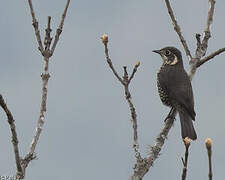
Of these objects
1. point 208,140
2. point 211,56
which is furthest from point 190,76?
point 208,140

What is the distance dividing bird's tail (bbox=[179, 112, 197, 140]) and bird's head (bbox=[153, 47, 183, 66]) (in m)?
1.25

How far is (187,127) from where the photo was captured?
7.41 meters

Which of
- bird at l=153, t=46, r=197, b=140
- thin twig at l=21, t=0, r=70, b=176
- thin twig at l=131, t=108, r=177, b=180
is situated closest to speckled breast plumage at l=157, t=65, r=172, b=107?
bird at l=153, t=46, r=197, b=140

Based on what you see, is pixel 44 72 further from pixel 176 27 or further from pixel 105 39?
pixel 176 27

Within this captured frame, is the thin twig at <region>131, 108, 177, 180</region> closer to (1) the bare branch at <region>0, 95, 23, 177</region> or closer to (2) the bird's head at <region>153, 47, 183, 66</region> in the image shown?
(1) the bare branch at <region>0, 95, 23, 177</region>

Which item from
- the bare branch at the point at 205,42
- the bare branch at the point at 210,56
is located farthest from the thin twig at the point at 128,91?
the bare branch at the point at 205,42

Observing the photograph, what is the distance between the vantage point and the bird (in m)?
7.52

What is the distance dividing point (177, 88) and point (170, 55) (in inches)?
41.4

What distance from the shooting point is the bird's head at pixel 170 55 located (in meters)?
8.72

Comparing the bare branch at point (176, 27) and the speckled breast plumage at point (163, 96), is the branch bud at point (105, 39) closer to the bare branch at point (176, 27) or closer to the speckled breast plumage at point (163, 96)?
the bare branch at point (176, 27)

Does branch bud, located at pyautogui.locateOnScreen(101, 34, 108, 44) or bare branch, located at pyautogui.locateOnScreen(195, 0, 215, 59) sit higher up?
bare branch, located at pyautogui.locateOnScreen(195, 0, 215, 59)

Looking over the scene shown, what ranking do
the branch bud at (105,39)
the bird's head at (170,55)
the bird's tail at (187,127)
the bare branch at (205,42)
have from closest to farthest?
the branch bud at (105,39)
the bare branch at (205,42)
the bird's tail at (187,127)
the bird's head at (170,55)

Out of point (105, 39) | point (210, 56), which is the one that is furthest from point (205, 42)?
point (105, 39)

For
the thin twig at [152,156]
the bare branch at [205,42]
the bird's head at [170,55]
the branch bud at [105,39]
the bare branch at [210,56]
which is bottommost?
the thin twig at [152,156]
